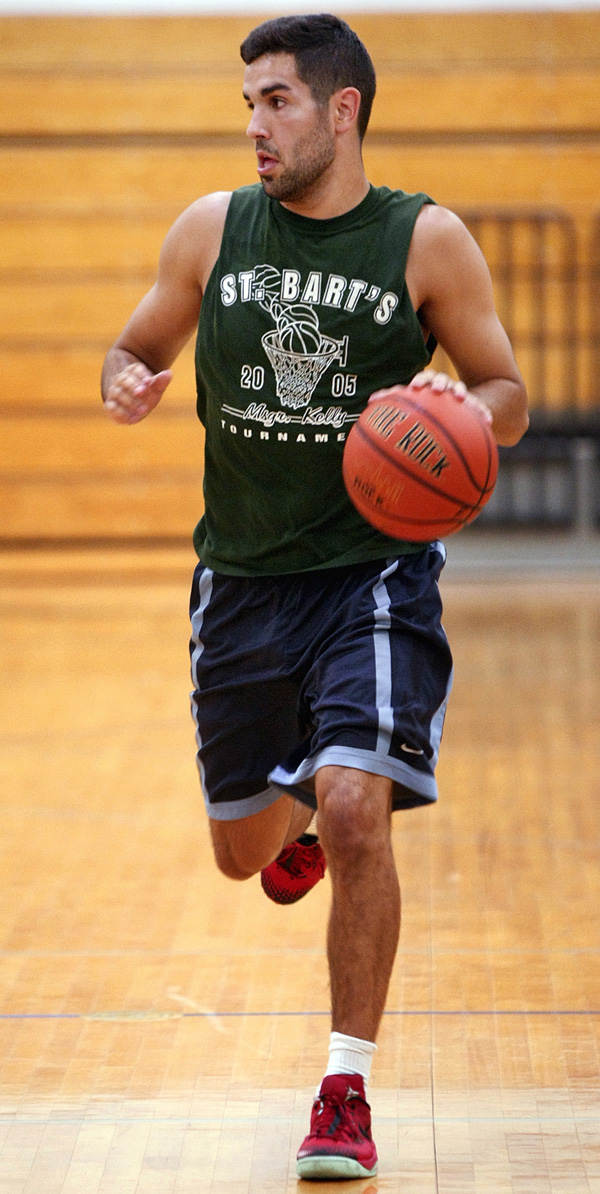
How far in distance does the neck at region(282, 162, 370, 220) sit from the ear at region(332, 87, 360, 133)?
0.22 feet

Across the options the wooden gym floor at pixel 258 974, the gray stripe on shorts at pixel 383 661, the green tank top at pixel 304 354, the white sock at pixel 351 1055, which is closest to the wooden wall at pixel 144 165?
the wooden gym floor at pixel 258 974

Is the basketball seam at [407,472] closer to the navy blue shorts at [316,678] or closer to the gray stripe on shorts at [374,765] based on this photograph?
the navy blue shorts at [316,678]

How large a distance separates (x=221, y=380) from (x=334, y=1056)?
1.03 m

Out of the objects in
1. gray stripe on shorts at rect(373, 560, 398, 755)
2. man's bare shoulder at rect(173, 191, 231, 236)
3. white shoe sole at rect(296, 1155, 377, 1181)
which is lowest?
white shoe sole at rect(296, 1155, 377, 1181)

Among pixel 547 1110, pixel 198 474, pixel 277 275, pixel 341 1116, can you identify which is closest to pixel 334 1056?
pixel 341 1116

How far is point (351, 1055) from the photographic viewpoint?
6.54 ft

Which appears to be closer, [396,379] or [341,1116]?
[341,1116]

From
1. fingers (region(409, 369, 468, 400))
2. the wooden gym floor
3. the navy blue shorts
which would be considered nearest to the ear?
fingers (region(409, 369, 468, 400))

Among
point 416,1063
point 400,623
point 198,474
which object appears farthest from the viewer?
point 198,474

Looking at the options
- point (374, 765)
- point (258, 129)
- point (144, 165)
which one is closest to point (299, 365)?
point (258, 129)

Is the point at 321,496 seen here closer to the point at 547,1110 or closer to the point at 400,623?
the point at 400,623

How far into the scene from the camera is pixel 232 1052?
2.45 m

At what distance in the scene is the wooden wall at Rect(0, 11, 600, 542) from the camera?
8.51 metres

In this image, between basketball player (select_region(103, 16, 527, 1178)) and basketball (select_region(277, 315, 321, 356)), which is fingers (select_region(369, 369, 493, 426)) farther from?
basketball (select_region(277, 315, 321, 356))
